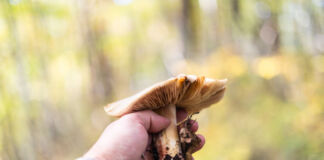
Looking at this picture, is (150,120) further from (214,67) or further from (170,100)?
(214,67)

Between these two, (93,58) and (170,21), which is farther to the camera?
(170,21)

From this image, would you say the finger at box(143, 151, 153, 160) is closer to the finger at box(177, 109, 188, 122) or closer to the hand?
the hand

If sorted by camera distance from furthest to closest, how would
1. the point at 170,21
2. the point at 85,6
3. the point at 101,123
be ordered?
the point at 170,21, the point at 101,123, the point at 85,6

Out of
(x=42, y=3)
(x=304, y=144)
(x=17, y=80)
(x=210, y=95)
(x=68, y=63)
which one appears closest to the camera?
(x=210, y=95)

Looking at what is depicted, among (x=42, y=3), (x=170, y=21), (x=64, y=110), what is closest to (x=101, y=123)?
(x=64, y=110)

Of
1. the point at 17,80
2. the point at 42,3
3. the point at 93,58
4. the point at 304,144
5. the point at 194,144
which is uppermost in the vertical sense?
the point at 42,3

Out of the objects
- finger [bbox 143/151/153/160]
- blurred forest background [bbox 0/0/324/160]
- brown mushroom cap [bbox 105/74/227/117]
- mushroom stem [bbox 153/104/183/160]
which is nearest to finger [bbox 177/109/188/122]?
brown mushroom cap [bbox 105/74/227/117]

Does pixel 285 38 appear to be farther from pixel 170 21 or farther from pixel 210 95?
pixel 170 21

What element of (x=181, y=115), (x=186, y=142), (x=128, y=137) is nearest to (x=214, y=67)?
(x=181, y=115)
